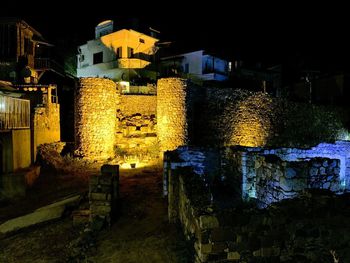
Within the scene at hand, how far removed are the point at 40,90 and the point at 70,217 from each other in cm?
1010

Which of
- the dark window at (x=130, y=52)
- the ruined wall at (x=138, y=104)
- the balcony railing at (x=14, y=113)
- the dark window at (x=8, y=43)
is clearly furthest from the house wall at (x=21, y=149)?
the dark window at (x=130, y=52)

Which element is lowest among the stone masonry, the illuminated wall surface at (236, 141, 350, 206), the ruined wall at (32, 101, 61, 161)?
the stone masonry

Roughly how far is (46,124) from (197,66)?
1616 centimetres

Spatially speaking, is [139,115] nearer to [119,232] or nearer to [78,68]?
[119,232]

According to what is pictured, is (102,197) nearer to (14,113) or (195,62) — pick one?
(14,113)

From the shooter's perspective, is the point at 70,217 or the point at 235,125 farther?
the point at 235,125

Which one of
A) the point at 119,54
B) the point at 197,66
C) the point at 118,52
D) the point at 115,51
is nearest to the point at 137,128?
the point at 197,66

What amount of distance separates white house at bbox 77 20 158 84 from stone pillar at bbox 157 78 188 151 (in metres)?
12.1

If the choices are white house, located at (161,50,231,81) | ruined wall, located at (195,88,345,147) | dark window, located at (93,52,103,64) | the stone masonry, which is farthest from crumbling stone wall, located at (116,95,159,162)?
dark window, located at (93,52,103,64)

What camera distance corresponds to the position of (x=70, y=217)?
822cm

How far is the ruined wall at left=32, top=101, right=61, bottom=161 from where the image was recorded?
14517 mm

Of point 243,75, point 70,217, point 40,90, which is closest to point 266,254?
point 70,217

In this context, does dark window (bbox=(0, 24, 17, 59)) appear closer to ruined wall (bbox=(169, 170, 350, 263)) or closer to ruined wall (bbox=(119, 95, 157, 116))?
ruined wall (bbox=(119, 95, 157, 116))

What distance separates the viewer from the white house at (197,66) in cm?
2761
